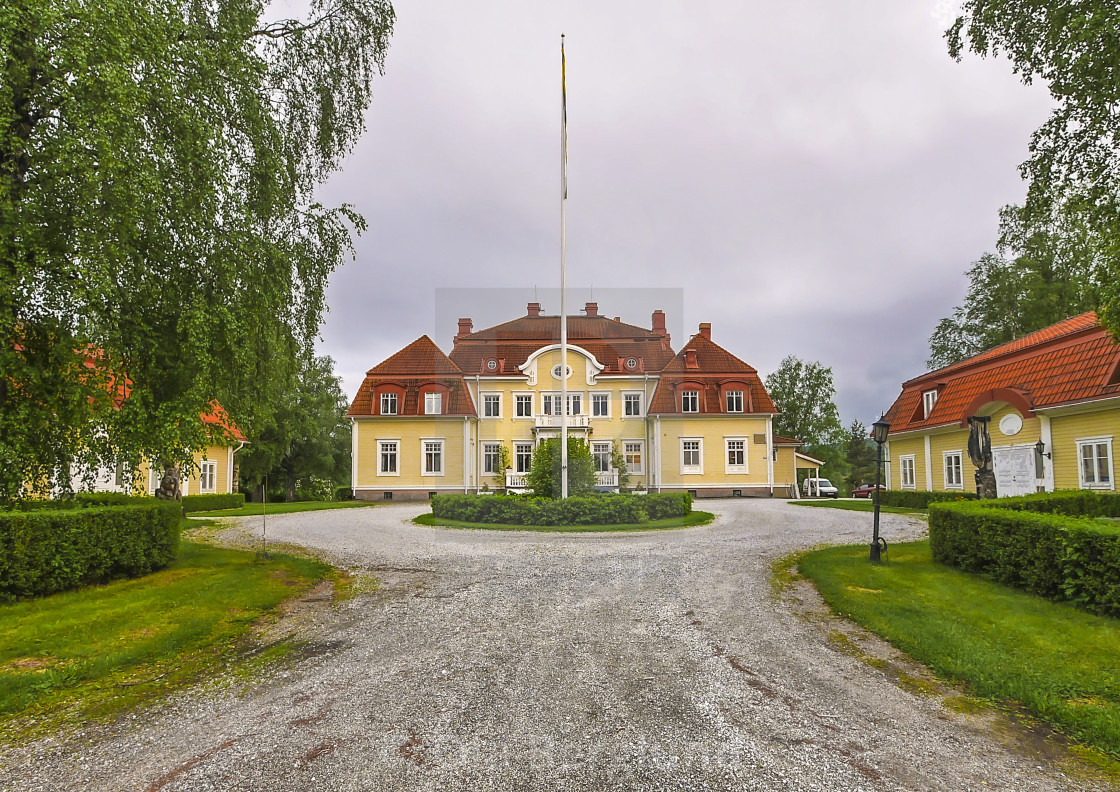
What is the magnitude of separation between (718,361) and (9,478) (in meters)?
29.5

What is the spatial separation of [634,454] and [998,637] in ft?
88.2

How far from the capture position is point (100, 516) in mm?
8672

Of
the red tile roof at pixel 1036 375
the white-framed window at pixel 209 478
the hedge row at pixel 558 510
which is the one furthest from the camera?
the white-framed window at pixel 209 478

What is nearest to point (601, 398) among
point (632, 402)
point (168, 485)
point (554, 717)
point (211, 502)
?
point (632, 402)

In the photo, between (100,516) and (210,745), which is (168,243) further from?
(210,745)

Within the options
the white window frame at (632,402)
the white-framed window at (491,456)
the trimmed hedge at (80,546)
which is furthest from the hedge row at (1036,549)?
the white-framed window at (491,456)

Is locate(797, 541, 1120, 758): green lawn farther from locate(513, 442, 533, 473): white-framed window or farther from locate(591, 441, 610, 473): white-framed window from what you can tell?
locate(513, 442, 533, 473): white-framed window

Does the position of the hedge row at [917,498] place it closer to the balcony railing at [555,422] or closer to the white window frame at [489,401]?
the balcony railing at [555,422]

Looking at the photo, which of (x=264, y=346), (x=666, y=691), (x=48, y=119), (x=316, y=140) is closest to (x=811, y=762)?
(x=666, y=691)

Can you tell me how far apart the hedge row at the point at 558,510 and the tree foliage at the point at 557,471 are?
1.16m

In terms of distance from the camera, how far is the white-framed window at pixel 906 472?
83.1 ft

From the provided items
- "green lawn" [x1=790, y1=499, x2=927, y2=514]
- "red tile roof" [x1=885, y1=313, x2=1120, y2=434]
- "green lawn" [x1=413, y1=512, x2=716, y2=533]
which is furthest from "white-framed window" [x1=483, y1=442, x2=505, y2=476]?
"red tile roof" [x1=885, y1=313, x2=1120, y2=434]

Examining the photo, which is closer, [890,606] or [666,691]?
[666,691]

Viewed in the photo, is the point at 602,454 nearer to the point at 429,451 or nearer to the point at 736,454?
the point at 736,454
